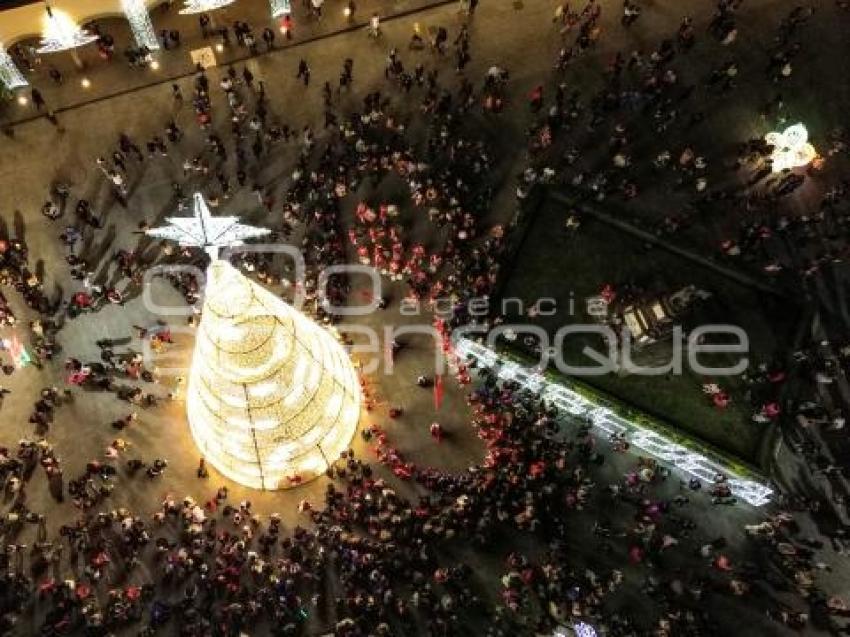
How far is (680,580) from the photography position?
1972 cm

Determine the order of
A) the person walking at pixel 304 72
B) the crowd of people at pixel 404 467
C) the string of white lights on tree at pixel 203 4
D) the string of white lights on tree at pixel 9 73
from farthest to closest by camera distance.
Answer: the person walking at pixel 304 72 → the string of white lights on tree at pixel 9 73 → the string of white lights on tree at pixel 203 4 → the crowd of people at pixel 404 467

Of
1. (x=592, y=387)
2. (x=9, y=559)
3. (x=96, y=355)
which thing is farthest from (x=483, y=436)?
(x=9, y=559)

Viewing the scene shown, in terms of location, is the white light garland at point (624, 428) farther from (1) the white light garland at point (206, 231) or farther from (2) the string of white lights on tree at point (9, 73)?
(2) the string of white lights on tree at point (9, 73)

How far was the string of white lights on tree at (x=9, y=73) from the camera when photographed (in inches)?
935

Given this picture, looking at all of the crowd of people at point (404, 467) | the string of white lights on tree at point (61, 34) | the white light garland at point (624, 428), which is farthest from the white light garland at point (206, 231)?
the string of white lights on tree at point (61, 34)

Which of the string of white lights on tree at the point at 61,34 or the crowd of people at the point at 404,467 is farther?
the string of white lights on tree at the point at 61,34

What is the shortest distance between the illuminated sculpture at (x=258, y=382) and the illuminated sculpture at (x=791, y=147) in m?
13.2

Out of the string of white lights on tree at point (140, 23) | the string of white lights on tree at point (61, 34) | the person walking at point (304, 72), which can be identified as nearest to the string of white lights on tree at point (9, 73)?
the string of white lights on tree at point (61, 34)

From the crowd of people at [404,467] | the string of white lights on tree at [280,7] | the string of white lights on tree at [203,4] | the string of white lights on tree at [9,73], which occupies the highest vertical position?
the string of white lights on tree at [203,4]

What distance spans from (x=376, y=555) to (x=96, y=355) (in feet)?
29.9

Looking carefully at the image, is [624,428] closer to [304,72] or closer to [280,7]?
[304,72]

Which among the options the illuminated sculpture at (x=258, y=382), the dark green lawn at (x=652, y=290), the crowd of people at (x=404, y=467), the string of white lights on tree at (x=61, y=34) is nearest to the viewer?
the illuminated sculpture at (x=258, y=382)

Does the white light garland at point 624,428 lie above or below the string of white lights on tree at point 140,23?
below

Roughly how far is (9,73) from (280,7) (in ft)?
26.5
